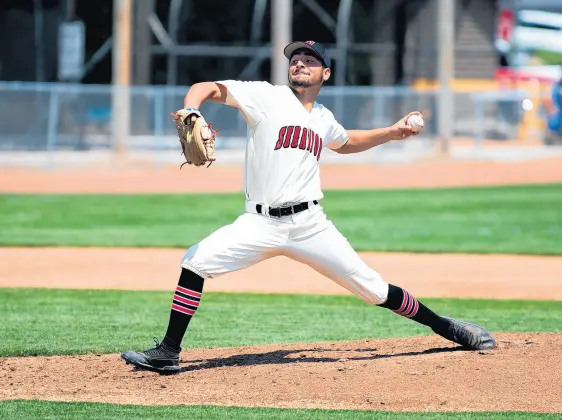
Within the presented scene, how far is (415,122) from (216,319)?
9.49 ft

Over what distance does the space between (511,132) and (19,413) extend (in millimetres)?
25307

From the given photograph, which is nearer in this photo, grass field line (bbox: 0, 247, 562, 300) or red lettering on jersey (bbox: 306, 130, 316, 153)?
red lettering on jersey (bbox: 306, 130, 316, 153)

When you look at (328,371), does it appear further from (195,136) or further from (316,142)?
(195,136)

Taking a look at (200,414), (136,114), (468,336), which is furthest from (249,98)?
(136,114)

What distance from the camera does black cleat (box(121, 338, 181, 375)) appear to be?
22.4 ft

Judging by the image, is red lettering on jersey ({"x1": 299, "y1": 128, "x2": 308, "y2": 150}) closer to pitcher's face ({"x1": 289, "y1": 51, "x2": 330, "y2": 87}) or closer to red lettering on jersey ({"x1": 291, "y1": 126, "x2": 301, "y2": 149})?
red lettering on jersey ({"x1": 291, "y1": 126, "x2": 301, "y2": 149})

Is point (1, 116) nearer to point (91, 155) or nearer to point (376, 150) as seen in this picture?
point (91, 155)

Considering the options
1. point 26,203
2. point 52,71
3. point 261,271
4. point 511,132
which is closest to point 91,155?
point 52,71

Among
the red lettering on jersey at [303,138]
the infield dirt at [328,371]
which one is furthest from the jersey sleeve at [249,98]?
the infield dirt at [328,371]

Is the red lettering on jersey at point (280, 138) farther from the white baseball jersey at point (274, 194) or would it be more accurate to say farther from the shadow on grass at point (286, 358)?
the shadow on grass at point (286, 358)

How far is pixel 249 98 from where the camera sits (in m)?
6.76

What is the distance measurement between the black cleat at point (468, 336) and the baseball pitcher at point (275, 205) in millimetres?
715

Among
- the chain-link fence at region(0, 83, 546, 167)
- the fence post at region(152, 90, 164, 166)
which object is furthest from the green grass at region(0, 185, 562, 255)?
the fence post at region(152, 90, 164, 166)

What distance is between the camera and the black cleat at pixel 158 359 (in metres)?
6.82
